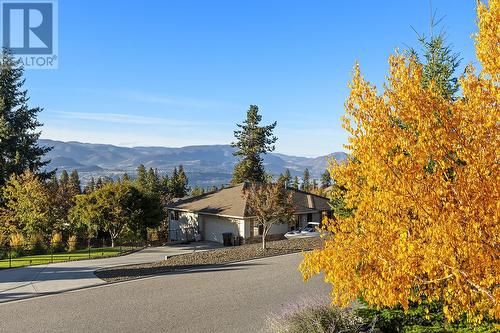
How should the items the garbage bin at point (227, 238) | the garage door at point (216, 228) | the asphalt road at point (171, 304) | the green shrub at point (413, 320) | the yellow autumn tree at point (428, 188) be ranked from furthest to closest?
the garage door at point (216, 228) → the garbage bin at point (227, 238) → the asphalt road at point (171, 304) → the green shrub at point (413, 320) → the yellow autumn tree at point (428, 188)

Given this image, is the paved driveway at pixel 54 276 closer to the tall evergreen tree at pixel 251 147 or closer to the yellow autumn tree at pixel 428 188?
the yellow autumn tree at pixel 428 188

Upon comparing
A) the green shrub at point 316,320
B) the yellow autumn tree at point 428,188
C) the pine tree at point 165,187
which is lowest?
the green shrub at point 316,320

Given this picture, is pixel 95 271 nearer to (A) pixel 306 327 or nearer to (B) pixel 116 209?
(B) pixel 116 209

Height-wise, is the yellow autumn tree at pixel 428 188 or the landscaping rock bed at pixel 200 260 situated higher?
the yellow autumn tree at pixel 428 188

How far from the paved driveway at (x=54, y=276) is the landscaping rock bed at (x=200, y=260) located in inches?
43.0

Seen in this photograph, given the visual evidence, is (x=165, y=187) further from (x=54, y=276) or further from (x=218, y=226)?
(x=54, y=276)

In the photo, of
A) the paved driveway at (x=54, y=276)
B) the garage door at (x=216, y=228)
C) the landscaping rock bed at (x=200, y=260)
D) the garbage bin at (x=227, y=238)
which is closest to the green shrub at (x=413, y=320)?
the landscaping rock bed at (x=200, y=260)

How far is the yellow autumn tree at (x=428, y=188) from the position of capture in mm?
5789

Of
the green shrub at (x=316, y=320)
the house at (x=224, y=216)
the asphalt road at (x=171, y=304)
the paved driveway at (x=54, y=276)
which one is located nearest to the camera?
the green shrub at (x=316, y=320)

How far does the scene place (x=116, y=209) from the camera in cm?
3244

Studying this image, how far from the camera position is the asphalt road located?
13.1 metres

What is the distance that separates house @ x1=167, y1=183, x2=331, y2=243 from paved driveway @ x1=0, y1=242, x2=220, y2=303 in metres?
9.09

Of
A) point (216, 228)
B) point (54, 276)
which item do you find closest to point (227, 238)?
point (216, 228)

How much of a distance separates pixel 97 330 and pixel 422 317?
9.79m
